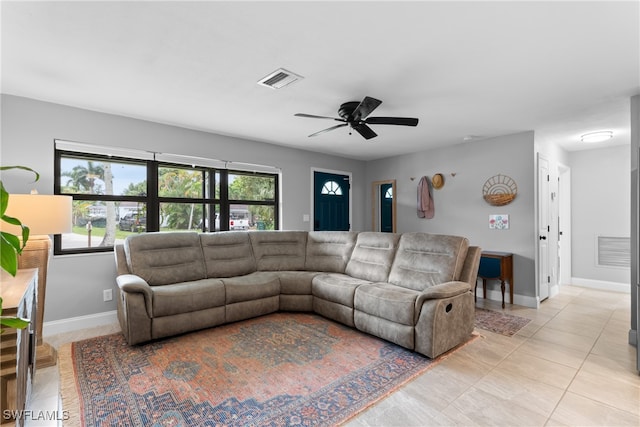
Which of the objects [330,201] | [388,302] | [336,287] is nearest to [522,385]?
[388,302]

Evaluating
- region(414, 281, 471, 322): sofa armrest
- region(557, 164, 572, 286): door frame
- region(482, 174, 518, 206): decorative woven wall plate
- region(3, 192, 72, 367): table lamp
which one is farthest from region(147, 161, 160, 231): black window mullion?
region(557, 164, 572, 286): door frame

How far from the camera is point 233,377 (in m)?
2.33

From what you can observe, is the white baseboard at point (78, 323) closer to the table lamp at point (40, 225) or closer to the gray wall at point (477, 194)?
the table lamp at point (40, 225)

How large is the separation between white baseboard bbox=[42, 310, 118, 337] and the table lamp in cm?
63

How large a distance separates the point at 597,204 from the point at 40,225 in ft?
24.0

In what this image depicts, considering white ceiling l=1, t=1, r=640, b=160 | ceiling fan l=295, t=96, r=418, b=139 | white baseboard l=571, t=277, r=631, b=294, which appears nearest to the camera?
white ceiling l=1, t=1, r=640, b=160

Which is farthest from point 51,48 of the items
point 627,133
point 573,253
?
point 573,253

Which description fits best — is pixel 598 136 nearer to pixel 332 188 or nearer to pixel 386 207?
pixel 386 207

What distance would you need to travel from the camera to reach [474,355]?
2709mm

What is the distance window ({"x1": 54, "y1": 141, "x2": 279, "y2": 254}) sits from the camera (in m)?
3.42

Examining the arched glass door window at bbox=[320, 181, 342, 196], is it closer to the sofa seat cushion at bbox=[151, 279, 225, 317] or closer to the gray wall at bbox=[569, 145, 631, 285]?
the sofa seat cushion at bbox=[151, 279, 225, 317]

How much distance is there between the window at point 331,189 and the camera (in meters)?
5.80

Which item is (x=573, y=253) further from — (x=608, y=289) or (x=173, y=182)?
(x=173, y=182)

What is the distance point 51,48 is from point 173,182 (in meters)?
2.05
